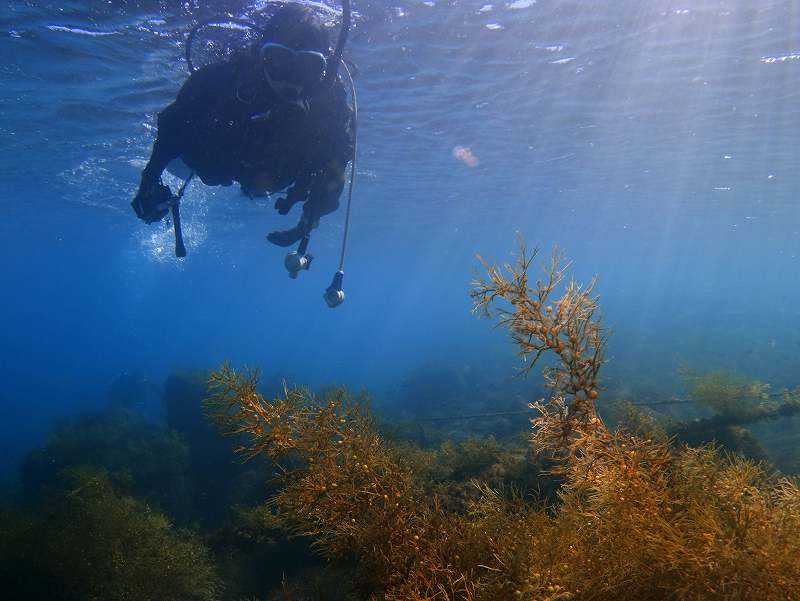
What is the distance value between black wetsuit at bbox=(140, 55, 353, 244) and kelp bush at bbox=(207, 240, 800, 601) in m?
3.49

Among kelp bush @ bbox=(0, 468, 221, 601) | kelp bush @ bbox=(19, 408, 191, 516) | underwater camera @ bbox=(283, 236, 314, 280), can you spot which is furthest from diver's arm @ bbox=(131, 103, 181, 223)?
kelp bush @ bbox=(19, 408, 191, 516)

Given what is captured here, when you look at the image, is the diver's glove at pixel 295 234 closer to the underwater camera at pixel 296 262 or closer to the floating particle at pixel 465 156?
the underwater camera at pixel 296 262

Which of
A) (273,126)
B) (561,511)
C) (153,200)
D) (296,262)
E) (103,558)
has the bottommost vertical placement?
(103,558)

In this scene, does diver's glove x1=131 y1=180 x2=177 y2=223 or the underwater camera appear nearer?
the underwater camera

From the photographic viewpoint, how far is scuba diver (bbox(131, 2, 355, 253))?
218 inches

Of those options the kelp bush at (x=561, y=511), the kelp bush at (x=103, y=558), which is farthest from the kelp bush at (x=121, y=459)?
the kelp bush at (x=561, y=511)

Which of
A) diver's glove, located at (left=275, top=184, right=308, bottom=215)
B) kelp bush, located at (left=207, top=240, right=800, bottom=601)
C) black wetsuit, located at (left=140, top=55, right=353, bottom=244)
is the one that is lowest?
kelp bush, located at (left=207, top=240, right=800, bottom=601)

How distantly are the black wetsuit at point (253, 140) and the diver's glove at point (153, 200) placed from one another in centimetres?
9

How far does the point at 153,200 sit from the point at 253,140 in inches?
62.8

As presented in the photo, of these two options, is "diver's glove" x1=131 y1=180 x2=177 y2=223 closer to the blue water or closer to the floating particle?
the blue water

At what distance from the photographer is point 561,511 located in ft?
10.5

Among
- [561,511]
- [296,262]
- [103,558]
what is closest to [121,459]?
[103,558]

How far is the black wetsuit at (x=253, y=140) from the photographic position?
6.05 meters

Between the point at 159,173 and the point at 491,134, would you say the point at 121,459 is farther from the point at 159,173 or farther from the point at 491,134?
the point at 491,134
